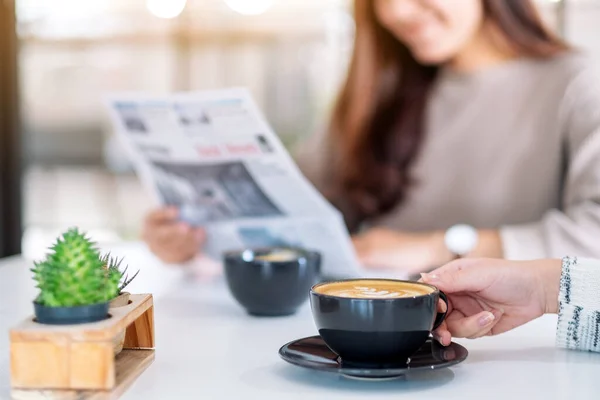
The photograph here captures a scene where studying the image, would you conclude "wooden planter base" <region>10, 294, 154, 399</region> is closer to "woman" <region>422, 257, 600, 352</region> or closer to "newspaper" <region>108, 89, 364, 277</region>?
"woman" <region>422, 257, 600, 352</region>

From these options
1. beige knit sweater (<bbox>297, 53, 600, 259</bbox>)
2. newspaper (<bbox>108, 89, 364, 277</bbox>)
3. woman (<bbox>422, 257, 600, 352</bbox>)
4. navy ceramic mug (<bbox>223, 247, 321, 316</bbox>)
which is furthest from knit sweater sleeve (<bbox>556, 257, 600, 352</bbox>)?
beige knit sweater (<bbox>297, 53, 600, 259</bbox>)

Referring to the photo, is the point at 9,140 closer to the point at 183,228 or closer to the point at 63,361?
the point at 183,228

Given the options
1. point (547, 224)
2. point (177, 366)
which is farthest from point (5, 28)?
point (177, 366)

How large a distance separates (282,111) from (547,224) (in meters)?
2.54

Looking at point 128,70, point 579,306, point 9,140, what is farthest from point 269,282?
point 128,70

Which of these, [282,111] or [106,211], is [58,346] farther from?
[106,211]

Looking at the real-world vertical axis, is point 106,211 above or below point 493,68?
below

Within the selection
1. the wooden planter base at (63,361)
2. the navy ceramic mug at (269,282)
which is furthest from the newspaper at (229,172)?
the wooden planter base at (63,361)

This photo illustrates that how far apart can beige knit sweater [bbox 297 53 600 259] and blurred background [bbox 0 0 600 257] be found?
1.74 metres

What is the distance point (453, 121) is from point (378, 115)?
20 centimetres

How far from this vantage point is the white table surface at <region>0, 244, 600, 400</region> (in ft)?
2.10

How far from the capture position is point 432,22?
186cm

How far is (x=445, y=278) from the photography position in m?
0.77

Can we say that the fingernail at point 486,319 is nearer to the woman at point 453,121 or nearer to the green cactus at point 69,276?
the green cactus at point 69,276
